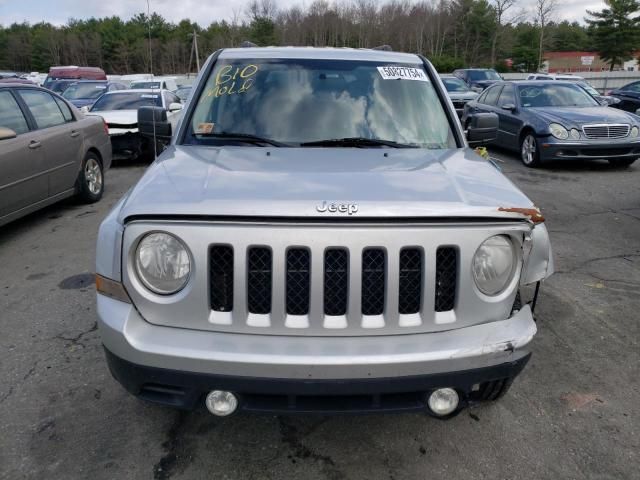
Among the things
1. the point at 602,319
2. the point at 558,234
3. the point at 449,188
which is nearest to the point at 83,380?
the point at 449,188

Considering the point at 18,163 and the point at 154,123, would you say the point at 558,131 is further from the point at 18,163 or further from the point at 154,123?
the point at 18,163

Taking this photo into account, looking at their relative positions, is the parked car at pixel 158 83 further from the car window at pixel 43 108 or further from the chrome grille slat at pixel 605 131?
the chrome grille slat at pixel 605 131

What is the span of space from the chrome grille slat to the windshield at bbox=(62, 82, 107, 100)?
1382 centimetres

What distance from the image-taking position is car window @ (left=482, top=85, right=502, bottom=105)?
12.2 meters

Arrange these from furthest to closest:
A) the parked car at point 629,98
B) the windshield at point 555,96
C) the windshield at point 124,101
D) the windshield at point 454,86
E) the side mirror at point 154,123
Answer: the windshield at point 454,86 → the parked car at point 629,98 → the windshield at point 124,101 → the windshield at point 555,96 → the side mirror at point 154,123

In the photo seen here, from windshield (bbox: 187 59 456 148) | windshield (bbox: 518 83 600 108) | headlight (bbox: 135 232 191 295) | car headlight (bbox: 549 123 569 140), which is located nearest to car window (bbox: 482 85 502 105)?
windshield (bbox: 518 83 600 108)

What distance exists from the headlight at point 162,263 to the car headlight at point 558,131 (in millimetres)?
9239

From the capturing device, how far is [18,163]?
18.7ft

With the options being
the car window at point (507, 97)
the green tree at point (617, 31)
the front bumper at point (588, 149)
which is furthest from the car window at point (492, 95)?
the green tree at point (617, 31)

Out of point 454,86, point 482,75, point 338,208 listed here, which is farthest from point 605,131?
point 482,75

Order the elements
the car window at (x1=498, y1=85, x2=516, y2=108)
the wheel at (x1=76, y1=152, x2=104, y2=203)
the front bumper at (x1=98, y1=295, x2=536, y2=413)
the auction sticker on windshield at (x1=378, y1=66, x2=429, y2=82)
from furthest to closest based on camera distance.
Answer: the car window at (x1=498, y1=85, x2=516, y2=108), the wheel at (x1=76, y1=152, x2=104, y2=203), the auction sticker on windshield at (x1=378, y1=66, x2=429, y2=82), the front bumper at (x1=98, y1=295, x2=536, y2=413)

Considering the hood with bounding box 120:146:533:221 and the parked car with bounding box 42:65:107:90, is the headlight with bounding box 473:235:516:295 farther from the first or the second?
the parked car with bounding box 42:65:107:90

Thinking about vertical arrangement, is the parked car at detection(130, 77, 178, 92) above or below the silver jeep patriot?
above

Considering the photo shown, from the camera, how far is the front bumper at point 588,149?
9695 mm
